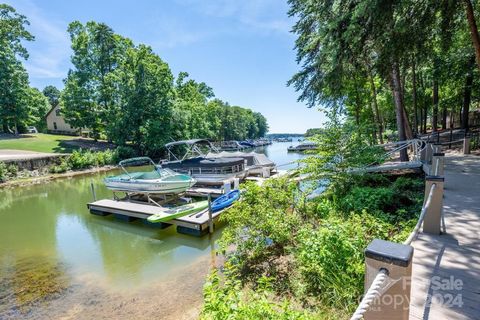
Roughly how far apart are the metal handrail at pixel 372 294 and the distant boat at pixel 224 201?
333 inches

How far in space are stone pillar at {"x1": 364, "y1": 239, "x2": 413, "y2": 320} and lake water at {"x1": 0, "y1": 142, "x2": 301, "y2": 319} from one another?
A: 13.6 feet

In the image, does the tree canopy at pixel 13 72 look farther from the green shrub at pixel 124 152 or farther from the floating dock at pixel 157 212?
the floating dock at pixel 157 212

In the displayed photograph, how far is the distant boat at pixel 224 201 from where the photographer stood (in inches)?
393

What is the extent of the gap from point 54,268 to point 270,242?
6.50 m

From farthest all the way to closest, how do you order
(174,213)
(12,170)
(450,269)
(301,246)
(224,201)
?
(12,170) < (224,201) < (174,213) < (301,246) < (450,269)

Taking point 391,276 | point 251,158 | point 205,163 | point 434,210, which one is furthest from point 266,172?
point 391,276

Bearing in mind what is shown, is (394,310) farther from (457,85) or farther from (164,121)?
(164,121)

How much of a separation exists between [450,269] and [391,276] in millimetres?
2340

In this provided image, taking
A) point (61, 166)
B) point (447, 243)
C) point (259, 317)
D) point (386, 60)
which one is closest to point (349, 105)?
point (386, 60)

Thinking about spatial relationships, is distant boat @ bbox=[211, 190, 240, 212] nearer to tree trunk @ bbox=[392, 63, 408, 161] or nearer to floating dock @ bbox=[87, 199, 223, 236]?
floating dock @ bbox=[87, 199, 223, 236]

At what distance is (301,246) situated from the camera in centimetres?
447

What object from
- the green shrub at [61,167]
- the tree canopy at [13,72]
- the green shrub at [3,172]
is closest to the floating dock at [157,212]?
the green shrub at [3,172]

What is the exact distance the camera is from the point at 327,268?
375 centimetres

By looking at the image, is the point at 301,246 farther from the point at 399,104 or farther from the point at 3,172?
the point at 3,172
